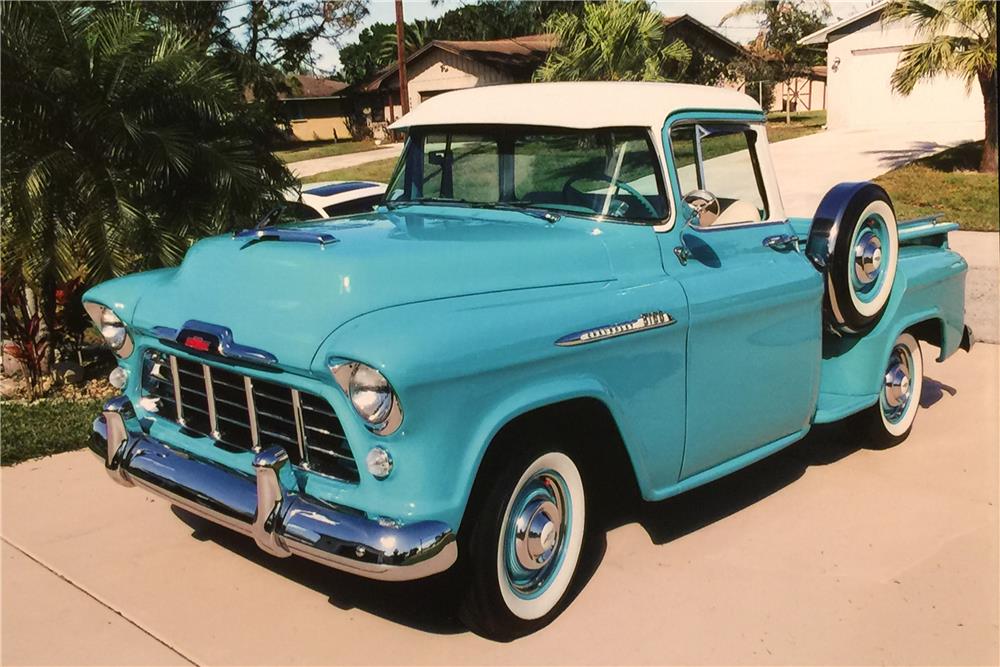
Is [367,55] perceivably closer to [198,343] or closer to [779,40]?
[779,40]

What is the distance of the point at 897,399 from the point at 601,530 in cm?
208

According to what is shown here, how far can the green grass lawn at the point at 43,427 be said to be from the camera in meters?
5.27

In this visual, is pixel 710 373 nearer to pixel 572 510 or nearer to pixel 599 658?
pixel 572 510

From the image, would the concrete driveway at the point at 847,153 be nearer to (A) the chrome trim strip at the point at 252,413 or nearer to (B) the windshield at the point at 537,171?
(B) the windshield at the point at 537,171

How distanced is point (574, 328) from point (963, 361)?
5.02 metres

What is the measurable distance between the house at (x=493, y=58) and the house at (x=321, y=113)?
291 inches

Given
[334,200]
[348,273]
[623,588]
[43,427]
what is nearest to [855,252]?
[623,588]

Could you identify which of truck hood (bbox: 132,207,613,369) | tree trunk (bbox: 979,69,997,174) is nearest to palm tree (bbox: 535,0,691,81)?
tree trunk (bbox: 979,69,997,174)

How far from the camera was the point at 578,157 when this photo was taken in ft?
13.1

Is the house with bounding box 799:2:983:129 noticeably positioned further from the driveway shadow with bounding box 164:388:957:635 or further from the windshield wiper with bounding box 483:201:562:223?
the windshield wiper with bounding box 483:201:562:223

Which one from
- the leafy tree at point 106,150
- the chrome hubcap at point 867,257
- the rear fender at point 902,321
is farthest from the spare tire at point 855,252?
the leafy tree at point 106,150

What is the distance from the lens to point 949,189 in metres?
14.7

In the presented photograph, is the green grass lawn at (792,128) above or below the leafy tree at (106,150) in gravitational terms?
below

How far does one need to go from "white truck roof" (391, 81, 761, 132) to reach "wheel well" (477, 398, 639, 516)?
3.91 ft
